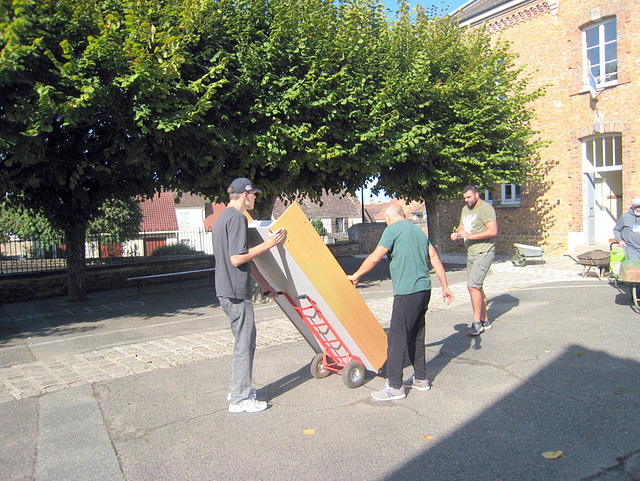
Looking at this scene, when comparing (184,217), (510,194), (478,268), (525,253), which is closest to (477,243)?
(478,268)

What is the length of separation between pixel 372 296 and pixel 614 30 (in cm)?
1248

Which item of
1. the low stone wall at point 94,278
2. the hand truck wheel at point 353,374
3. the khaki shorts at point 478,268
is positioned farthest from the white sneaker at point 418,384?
the low stone wall at point 94,278

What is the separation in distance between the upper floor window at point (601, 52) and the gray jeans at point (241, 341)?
16172mm

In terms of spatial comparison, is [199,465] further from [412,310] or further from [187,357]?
[187,357]

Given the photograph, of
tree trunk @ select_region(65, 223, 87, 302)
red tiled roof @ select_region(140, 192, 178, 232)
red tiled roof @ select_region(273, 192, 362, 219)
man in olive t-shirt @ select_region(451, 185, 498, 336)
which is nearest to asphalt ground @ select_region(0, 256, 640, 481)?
man in olive t-shirt @ select_region(451, 185, 498, 336)

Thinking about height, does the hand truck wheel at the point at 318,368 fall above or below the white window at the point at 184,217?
below

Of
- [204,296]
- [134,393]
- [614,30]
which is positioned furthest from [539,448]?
[614,30]

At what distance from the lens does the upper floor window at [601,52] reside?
16.3m

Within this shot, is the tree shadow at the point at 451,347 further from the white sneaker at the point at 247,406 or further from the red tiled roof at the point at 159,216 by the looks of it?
the red tiled roof at the point at 159,216

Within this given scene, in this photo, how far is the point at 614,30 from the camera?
53.6ft

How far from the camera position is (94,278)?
14.2m

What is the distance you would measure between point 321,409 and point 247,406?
25.4 inches

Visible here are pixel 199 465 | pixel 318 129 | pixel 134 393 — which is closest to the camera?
pixel 199 465

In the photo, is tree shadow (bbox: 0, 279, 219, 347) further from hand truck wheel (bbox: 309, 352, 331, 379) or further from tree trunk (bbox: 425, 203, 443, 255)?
tree trunk (bbox: 425, 203, 443, 255)
